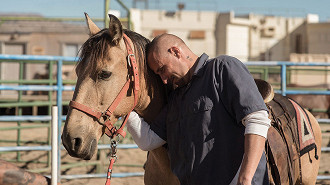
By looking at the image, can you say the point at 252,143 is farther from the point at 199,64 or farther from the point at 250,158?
the point at 199,64

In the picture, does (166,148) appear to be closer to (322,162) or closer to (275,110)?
(275,110)

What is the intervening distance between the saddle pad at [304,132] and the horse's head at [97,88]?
130 cm

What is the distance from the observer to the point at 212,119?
205 centimetres

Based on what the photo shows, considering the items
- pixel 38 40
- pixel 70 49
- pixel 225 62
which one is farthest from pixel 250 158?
pixel 38 40

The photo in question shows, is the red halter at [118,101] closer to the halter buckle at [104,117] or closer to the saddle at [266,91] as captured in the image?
the halter buckle at [104,117]

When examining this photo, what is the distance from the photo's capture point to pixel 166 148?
2.45 metres

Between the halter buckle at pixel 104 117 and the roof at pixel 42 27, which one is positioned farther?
the roof at pixel 42 27

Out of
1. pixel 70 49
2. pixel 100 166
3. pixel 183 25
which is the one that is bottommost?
pixel 100 166

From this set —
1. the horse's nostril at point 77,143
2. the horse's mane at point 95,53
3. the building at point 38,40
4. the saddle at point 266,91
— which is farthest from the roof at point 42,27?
the horse's nostril at point 77,143

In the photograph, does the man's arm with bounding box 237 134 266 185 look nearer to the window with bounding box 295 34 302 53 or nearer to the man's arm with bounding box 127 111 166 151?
the man's arm with bounding box 127 111 166 151

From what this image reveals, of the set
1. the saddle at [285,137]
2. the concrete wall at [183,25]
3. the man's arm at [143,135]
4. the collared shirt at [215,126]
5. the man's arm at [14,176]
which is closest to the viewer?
the man's arm at [14,176]

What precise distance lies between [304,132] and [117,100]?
4.87 ft

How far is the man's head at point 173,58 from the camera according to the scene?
85.4 inches

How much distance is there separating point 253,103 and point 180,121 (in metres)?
0.40
